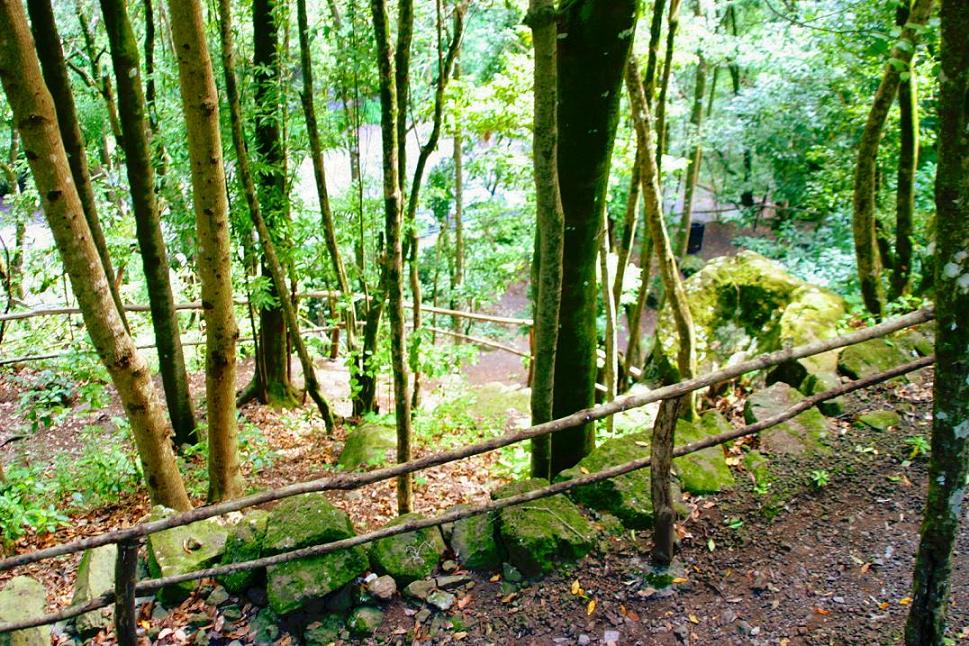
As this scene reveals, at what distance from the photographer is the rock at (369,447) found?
608 centimetres

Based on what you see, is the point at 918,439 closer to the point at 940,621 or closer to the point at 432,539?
the point at 940,621

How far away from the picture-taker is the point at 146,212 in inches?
210

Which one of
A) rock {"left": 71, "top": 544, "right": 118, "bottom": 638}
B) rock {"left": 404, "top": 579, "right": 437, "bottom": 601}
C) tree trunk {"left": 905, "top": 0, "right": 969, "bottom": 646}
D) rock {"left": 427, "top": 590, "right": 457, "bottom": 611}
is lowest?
rock {"left": 71, "top": 544, "right": 118, "bottom": 638}

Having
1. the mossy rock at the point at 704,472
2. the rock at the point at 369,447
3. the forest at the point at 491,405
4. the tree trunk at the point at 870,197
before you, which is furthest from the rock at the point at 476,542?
the tree trunk at the point at 870,197

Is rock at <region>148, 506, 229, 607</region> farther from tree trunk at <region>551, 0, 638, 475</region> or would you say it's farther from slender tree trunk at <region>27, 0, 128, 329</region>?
tree trunk at <region>551, 0, 638, 475</region>

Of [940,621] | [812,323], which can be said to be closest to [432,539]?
[940,621]

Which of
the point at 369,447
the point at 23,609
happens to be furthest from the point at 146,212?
the point at 23,609

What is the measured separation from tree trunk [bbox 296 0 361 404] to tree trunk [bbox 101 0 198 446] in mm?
1333

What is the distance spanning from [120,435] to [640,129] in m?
5.55

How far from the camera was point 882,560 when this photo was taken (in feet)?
10.2

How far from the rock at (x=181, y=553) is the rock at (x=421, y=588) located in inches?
39.2

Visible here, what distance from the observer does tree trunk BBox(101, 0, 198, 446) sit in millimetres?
4738

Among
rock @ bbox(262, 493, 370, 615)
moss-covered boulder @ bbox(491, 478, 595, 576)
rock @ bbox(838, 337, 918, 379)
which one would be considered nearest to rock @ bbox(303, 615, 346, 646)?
rock @ bbox(262, 493, 370, 615)

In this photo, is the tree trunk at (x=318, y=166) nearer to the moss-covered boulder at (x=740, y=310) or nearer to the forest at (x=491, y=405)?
the forest at (x=491, y=405)
